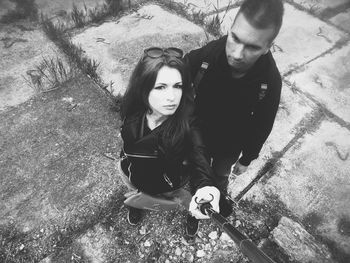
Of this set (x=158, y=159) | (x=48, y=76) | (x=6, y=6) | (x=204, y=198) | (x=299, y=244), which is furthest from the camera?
(x=6, y=6)

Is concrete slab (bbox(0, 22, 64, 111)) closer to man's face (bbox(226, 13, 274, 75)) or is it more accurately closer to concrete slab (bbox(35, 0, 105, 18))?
concrete slab (bbox(35, 0, 105, 18))

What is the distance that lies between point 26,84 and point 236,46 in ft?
7.83

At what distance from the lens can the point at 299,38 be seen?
3.94m

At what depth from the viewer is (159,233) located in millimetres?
2287

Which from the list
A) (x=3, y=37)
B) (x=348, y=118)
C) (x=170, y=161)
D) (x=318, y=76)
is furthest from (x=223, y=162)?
(x=3, y=37)

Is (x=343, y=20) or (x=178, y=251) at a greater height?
(x=343, y=20)

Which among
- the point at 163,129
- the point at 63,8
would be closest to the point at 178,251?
the point at 163,129

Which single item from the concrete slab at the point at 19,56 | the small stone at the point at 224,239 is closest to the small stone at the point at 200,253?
the small stone at the point at 224,239

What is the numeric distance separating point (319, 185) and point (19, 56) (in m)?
3.38

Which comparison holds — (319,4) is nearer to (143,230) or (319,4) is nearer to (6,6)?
(143,230)

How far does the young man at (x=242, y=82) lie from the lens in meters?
1.61

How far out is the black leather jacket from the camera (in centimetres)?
165

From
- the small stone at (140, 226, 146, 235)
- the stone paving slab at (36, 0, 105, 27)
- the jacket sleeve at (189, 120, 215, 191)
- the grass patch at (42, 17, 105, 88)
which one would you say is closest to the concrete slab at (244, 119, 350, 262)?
the small stone at (140, 226, 146, 235)

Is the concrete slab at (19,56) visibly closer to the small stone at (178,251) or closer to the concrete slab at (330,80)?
the small stone at (178,251)
